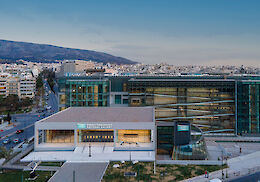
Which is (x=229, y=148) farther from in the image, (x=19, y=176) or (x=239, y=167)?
(x=19, y=176)

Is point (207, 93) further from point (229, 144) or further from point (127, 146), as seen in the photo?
point (127, 146)

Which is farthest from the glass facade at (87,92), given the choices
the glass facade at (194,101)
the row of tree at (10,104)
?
the row of tree at (10,104)

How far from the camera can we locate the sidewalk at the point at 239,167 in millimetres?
29816

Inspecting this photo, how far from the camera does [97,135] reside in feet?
137

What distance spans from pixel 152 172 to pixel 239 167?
12.5 m

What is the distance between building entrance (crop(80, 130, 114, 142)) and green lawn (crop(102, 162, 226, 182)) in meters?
8.78

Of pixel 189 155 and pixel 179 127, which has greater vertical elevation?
pixel 179 127

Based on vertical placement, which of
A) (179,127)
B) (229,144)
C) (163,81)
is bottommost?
(229,144)

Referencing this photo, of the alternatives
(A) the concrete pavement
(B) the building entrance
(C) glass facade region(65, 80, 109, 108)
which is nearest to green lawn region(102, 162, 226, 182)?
(A) the concrete pavement

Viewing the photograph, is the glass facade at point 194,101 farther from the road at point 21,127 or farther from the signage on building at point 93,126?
the road at point 21,127

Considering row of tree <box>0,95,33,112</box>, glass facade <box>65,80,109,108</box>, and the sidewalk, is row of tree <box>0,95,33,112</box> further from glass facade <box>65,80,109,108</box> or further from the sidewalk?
the sidewalk

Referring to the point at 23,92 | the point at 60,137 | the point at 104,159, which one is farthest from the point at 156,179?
the point at 23,92

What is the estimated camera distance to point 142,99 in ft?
194

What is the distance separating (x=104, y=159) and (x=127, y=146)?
224 inches
